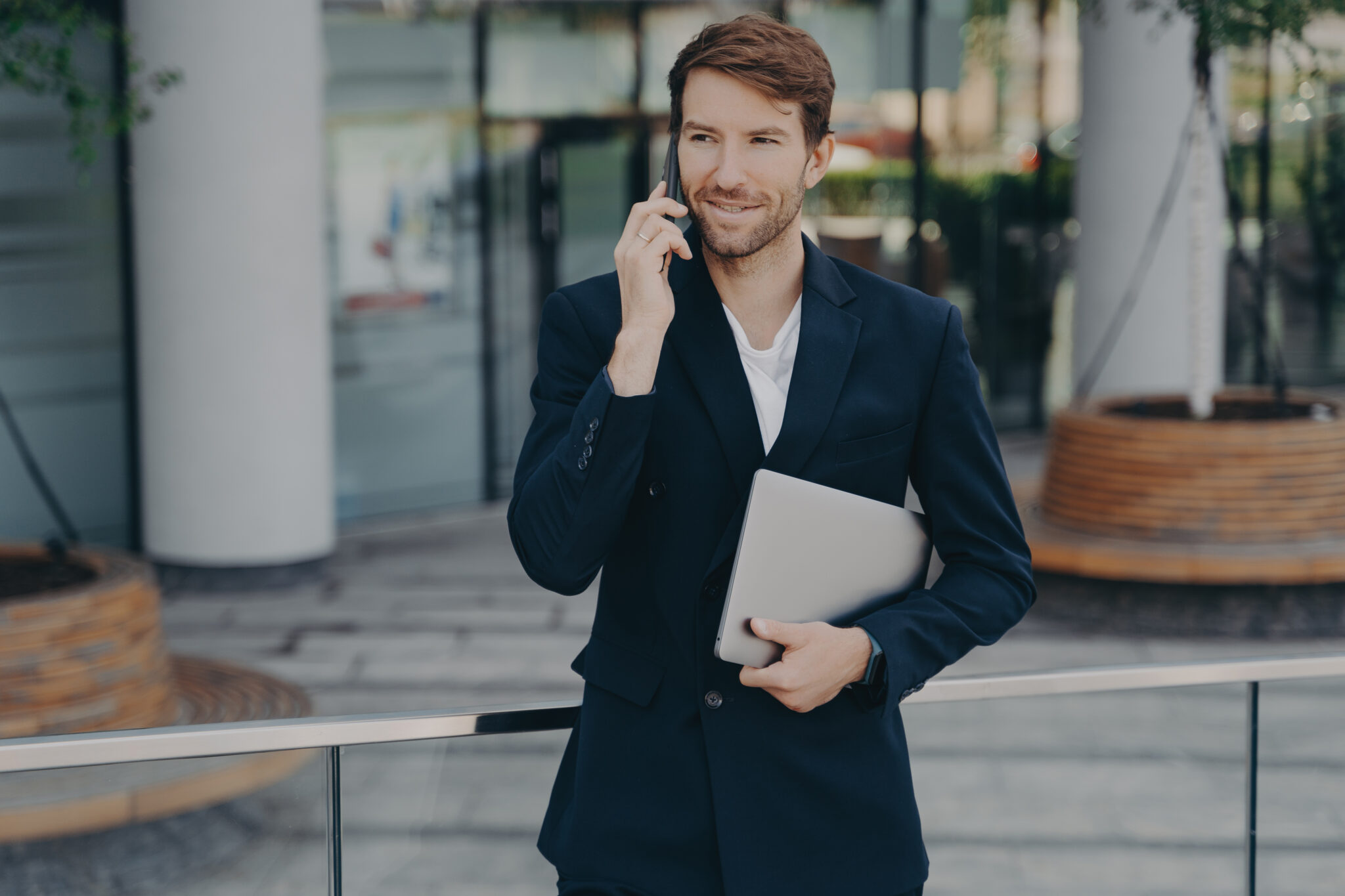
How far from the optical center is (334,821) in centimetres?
216

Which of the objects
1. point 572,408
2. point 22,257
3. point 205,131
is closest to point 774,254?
point 572,408

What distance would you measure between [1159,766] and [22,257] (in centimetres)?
751

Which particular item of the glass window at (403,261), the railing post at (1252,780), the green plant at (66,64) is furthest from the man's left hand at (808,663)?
the glass window at (403,261)

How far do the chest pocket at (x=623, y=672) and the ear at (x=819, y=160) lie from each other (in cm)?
59

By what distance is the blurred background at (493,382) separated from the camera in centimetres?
251

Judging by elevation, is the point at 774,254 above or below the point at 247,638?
above

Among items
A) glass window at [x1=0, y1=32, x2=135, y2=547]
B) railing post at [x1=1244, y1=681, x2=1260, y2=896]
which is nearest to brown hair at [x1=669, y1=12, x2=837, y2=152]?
railing post at [x1=1244, y1=681, x2=1260, y2=896]

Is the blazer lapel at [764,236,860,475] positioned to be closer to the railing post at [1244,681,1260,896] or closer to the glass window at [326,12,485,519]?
the railing post at [1244,681,1260,896]

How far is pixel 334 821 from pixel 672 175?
1.04 meters

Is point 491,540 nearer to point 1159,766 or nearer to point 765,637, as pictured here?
point 1159,766

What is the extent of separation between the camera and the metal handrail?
1.93 m

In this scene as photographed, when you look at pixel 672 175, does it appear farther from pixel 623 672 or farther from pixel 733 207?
pixel 623 672

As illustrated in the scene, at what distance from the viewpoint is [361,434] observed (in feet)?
33.2

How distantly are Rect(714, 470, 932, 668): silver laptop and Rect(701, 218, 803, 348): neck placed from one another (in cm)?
25
